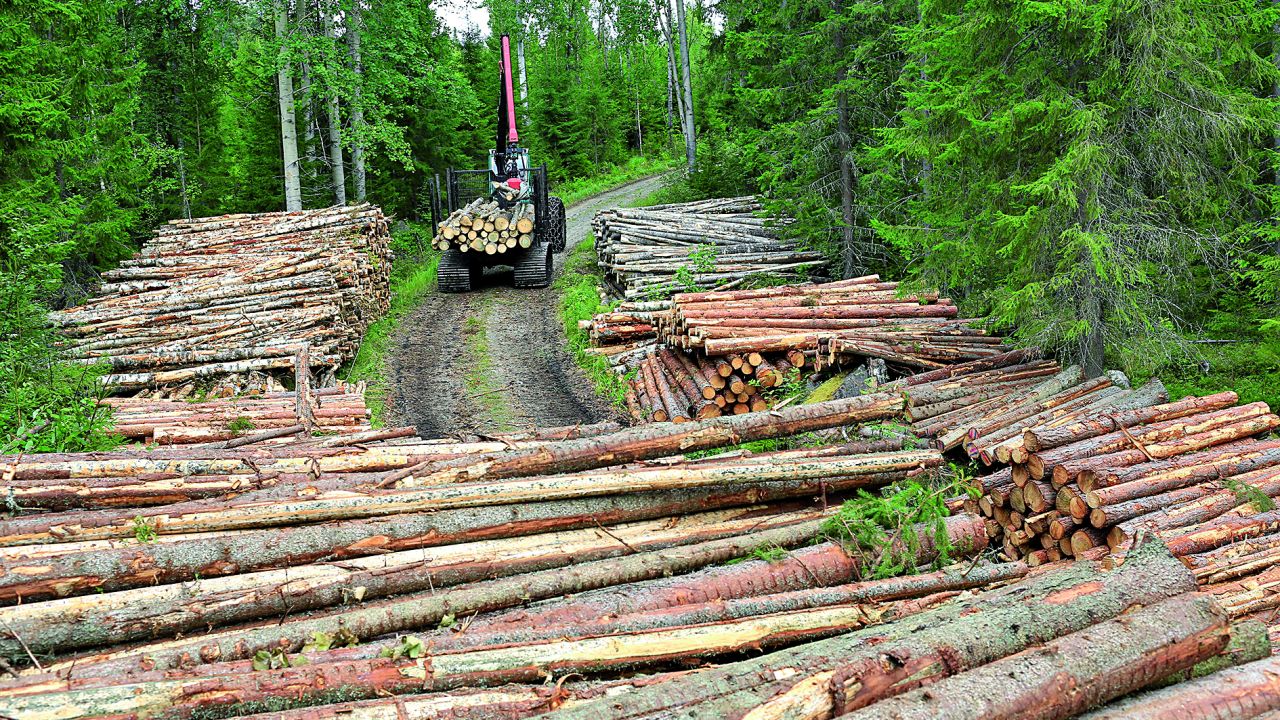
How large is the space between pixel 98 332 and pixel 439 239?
7.44m

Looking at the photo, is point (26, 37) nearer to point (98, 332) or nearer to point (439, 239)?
point (98, 332)

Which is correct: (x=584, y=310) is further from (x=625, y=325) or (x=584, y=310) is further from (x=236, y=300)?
(x=236, y=300)

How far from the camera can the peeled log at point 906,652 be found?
139 inches

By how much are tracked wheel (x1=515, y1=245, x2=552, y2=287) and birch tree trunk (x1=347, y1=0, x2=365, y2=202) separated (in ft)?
16.6

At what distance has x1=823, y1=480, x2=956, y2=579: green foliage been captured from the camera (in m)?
5.42

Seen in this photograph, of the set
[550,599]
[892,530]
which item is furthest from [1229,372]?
[550,599]

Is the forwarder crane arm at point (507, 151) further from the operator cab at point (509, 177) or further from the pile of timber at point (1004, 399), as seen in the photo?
the pile of timber at point (1004, 399)

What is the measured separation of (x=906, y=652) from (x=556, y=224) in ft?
67.7

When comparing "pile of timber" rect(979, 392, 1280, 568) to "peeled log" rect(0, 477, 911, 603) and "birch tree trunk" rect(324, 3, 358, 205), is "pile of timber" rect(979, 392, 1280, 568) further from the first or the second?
"birch tree trunk" rect(324, 3, 358, 205)

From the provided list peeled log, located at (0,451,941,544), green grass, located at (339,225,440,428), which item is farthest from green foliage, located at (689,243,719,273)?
peeled log, located at (0,451,941,544)

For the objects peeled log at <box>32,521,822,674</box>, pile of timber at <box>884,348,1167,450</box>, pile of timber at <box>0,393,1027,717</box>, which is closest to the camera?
pile of timber at <box>0,393,1027,717</box>

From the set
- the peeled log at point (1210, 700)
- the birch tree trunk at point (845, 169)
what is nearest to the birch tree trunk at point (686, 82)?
the birch tree trunk at point (845, 169)

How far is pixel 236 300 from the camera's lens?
14805mm

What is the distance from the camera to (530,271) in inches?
789
